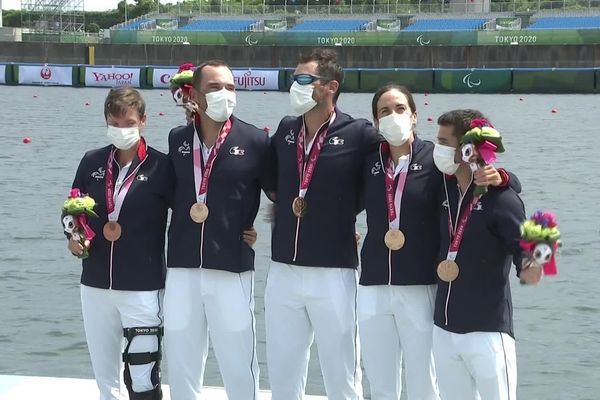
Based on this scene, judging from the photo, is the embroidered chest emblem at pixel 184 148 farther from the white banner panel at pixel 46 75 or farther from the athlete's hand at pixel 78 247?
the white banner panel at pixel 46 75

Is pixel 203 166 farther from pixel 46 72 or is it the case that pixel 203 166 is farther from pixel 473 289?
pixel 46 72

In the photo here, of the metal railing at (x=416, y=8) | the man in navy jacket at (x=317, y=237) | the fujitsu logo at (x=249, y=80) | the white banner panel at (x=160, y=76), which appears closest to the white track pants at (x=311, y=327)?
the man in navy jacket at (x=317, y=237)

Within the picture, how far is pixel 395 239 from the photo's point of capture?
5.66m

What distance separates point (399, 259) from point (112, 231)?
5.42 ft

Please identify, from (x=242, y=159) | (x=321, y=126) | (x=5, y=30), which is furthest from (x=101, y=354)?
(x=5, y=30)

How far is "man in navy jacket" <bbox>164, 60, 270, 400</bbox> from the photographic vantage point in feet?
19.4

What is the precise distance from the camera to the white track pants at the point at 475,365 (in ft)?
17.5

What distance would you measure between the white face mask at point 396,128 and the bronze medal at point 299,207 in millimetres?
592

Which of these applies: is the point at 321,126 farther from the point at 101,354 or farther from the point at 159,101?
the point at 159,101

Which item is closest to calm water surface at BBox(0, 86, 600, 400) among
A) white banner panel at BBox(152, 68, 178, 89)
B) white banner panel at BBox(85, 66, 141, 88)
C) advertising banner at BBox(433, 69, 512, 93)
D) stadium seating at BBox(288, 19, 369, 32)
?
advertising banner at BBox(433, 69, 512, 93)

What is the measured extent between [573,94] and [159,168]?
3900 centimetres

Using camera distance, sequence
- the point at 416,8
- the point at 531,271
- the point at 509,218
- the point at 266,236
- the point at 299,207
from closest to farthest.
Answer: the point at 531,271, the point at 509,218, the point at 299,207, the point at 266,236, the point at 416,8

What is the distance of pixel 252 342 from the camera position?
6.04m

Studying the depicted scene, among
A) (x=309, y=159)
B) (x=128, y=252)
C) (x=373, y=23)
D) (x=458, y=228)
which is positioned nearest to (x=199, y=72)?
(x=309, y=159)
